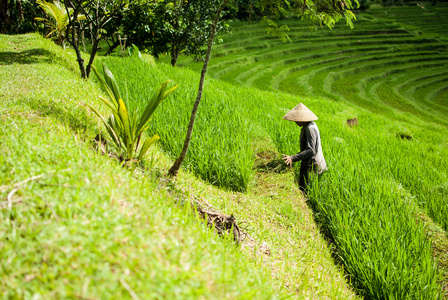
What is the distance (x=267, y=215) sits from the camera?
8.70ft

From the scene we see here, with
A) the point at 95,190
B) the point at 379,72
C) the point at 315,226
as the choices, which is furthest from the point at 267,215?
the point at 379,72

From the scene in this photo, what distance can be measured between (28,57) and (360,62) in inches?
921

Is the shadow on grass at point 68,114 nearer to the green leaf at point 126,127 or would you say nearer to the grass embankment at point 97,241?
the grass embankment at point 97,241

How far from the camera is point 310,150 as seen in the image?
3164 millimetres

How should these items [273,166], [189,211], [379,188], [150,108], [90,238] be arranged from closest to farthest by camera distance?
[90,238] → [189,211] → [150,108] → [379,188] → [273,166]

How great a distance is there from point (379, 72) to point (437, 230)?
2159 cm

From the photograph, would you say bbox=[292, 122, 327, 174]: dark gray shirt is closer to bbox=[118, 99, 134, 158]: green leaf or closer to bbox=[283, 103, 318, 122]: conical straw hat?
bbox=[283, 103, 318, 122]: conical straw hat

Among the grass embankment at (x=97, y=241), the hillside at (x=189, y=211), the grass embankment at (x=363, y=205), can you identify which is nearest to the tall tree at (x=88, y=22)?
the hillside at (x=189, y=211)

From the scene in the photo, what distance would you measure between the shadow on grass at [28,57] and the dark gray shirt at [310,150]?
394cm

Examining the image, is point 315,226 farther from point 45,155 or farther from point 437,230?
point 45,155

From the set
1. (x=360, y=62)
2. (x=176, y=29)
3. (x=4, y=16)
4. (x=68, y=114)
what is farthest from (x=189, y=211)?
(x=360, y=62)

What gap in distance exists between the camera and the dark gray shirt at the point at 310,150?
10.4 feet

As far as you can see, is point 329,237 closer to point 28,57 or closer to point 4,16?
point 28,57

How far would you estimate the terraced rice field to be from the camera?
16.3 meters
